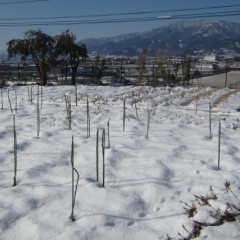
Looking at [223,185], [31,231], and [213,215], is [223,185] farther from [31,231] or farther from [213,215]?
[31,231]

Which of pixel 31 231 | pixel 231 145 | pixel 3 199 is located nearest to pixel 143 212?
pixel 31 231

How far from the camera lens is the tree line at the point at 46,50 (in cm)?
1784

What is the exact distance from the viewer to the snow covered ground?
3.11 m

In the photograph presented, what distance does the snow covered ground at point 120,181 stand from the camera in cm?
311

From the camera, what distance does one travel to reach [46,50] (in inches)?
711

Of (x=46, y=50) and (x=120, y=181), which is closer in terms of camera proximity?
(x=120, y=181)

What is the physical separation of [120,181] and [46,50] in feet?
48.9

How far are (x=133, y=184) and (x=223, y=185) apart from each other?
0.91m

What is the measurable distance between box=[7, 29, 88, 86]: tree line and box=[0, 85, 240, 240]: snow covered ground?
11.0 m

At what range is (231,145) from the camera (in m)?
5.57

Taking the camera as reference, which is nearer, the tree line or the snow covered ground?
the snow covered ground

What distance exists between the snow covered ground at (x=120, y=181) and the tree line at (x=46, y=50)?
1100cm

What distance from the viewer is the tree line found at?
703 inches

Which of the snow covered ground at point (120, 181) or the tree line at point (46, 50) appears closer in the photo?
the snow covered ground at point (120, 181)
